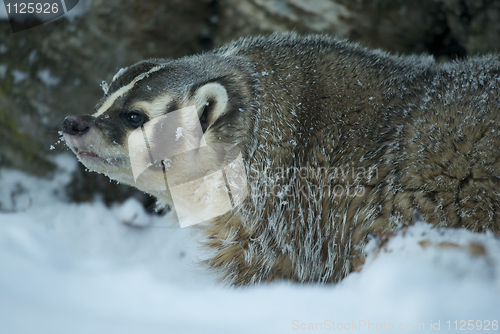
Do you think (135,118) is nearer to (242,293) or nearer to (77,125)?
(77,125)

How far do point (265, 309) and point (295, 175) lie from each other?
725 mm

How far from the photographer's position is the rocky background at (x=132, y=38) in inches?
145

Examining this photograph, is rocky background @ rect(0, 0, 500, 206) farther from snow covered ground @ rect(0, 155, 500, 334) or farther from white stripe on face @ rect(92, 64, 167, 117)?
white stripe on face @ rect(92, 64, 167, 117)

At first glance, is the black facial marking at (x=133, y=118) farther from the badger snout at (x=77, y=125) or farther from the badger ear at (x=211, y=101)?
the badger ear at (x=211, y=101)

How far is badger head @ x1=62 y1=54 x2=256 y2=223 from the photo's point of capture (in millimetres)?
2166
